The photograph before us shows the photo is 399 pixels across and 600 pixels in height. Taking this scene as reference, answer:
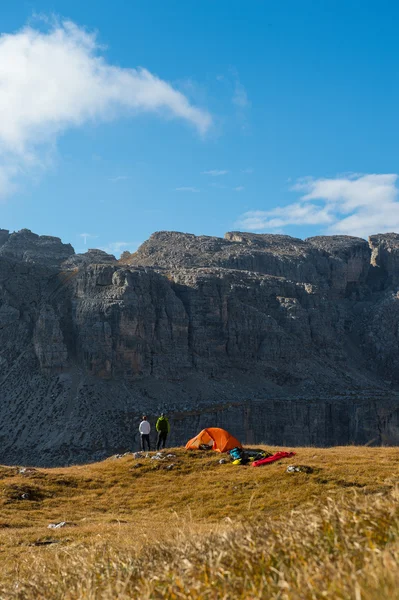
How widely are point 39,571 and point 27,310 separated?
236 ft

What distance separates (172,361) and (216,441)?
53.9m

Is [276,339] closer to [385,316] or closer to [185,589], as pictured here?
[385,316]

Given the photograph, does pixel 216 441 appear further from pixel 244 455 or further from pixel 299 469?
pixel 299 469

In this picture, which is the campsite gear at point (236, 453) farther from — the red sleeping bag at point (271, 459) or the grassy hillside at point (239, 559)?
the grassy hillside at point (239, 559)

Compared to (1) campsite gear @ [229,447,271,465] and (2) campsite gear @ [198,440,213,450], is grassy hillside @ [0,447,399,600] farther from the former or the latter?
(2) campsite gear @ [198,440,213,450]

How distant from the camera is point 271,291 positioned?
326 ft

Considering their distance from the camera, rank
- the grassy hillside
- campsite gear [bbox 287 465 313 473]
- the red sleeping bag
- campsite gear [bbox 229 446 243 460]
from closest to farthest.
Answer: the grassy hillside → campsite gear [bbox 287 465 313 473] → the red sleeping bag → campsite gear [bbox 229 446 243 460]

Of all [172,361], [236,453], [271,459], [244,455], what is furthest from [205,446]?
[172,361]

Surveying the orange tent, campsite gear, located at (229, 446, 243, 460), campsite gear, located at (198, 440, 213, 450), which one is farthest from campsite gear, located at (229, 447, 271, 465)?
campsite gear, located at (198, 440, 213, 450)

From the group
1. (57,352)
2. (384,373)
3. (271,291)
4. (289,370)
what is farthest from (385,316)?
(57,352)

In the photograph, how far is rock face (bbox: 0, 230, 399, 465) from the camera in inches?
2547

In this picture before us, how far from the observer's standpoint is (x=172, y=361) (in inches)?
3088

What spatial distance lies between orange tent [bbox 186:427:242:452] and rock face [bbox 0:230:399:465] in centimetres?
3467

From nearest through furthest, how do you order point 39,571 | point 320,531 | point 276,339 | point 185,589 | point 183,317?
point 185,589
point 320,531
point 39,571
point 183,317
point 276,339
